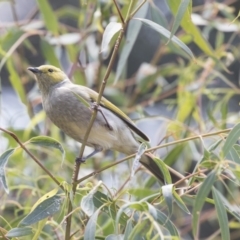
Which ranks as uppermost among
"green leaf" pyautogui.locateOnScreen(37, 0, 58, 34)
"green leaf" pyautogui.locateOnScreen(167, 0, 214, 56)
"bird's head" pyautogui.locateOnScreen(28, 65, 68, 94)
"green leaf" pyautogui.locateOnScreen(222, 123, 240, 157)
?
"green leaf" pyautogui.locateOnScreen(37, 0, 58, 34)

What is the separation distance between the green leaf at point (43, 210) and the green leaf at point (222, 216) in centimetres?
33

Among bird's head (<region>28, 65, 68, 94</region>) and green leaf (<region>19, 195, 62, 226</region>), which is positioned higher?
bird's head (<region>28, 65, 68, 94</region>)

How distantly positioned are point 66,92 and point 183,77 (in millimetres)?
596

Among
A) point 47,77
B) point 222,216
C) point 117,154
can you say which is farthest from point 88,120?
point 222,216

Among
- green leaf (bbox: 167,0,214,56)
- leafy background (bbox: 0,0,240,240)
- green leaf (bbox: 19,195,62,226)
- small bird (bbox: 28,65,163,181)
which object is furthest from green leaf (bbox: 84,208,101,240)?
small bird (bbox: 28,65,163,181)

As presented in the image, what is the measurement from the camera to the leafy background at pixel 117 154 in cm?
144

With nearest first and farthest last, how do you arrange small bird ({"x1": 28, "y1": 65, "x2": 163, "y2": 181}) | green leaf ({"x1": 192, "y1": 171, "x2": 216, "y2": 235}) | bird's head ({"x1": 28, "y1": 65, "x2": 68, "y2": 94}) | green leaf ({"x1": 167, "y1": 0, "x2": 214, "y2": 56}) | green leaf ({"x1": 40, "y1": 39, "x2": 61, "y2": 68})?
green leaf ({"x1": 192, "y1": 171, "x2": 216, "y2": 235}) → green leaf ({"x1": 167, "y1": 0, "x2": 214, "y2": 56}) → small bird ({"x1": 28, "y1": 65, "x2": 163, "y2": 181}) → bird's head ({"x1": 28, "y1": 65, "x2": 68, "y2": 94}) → green leaf ({"x1": 40, "y1": 39, "x2": 61, "y2": 68})

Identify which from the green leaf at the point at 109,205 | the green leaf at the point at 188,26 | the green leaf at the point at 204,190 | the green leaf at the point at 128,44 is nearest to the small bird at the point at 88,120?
the green leaf at the point at 128,44

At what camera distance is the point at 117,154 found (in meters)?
2.82

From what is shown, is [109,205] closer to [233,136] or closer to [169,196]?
[169,196]

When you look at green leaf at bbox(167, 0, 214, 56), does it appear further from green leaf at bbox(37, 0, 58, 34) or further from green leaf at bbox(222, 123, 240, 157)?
green leaf at bbox(37, 0, 58, 34)

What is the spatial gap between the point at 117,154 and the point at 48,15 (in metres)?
0.66

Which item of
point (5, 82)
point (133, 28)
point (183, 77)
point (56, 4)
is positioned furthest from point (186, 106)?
point (56, 4)

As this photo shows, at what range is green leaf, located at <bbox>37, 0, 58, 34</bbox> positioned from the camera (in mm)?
2389
